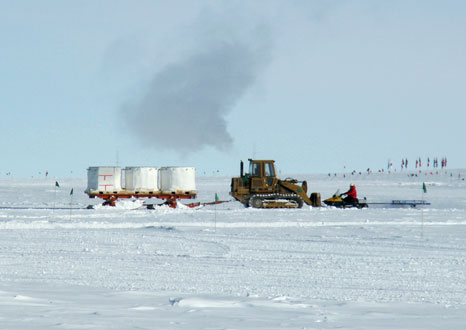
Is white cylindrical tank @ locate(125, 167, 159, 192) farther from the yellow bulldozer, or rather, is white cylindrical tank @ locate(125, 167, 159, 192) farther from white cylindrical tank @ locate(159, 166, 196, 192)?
the yellow bulldozer

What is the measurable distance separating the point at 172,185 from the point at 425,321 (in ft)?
91.8

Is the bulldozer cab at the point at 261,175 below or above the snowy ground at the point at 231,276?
above

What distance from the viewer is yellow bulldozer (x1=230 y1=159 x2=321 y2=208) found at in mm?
35125

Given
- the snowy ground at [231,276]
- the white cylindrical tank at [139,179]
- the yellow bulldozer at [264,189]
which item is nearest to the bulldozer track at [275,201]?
the yellow bulldozer at [264,189]

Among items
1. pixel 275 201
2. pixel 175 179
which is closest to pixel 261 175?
pixel 275 201

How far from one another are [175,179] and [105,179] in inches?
136

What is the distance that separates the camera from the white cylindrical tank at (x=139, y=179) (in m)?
36.2

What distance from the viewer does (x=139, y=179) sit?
36250mm

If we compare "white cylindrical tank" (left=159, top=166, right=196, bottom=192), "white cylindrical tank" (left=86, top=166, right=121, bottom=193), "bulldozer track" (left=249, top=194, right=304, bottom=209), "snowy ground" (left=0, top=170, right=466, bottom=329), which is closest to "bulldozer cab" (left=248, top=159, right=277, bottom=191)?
"bulldozer track" (left=249, top=194, right=304, bottom=209)

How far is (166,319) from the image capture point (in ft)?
29.5

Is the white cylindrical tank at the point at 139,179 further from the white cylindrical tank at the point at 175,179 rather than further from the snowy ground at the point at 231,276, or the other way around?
the snowy ground at the point at 231,276

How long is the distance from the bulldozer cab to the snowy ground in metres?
9.19

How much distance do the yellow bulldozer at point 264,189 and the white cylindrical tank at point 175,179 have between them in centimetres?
258

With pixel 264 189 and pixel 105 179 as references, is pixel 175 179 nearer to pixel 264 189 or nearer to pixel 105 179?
pixel 105 179
